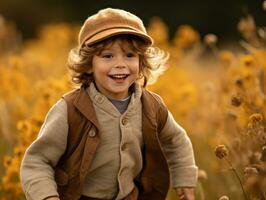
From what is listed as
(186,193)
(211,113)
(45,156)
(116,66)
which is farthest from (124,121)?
(211,113)

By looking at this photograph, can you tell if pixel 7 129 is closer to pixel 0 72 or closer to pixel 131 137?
pixel 0 72

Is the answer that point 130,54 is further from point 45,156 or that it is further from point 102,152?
point 45,156

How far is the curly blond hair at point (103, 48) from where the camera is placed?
3170mm

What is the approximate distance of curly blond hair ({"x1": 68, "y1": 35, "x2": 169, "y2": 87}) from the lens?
10.4 feet

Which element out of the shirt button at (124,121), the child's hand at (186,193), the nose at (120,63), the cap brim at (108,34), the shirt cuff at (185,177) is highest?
the cap brim at (108,34)

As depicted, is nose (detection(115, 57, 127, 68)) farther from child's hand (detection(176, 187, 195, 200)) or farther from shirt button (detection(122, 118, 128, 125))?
child's hand (detection(176, 187, 195, 200))

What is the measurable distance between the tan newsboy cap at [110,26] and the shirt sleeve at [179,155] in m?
0.43

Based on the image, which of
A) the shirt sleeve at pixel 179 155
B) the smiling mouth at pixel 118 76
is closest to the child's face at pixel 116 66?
the smiling mouth at pixel 118 76

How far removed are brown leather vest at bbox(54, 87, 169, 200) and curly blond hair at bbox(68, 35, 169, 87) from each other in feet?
0.29

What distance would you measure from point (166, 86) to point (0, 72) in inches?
60.6

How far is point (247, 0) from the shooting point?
2184 cm

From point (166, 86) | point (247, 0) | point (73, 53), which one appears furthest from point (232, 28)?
point (73, 53)

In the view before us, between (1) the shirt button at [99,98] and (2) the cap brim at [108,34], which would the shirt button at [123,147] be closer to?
(1) the shirt button at [99,98]

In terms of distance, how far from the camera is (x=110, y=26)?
3.14 metres
